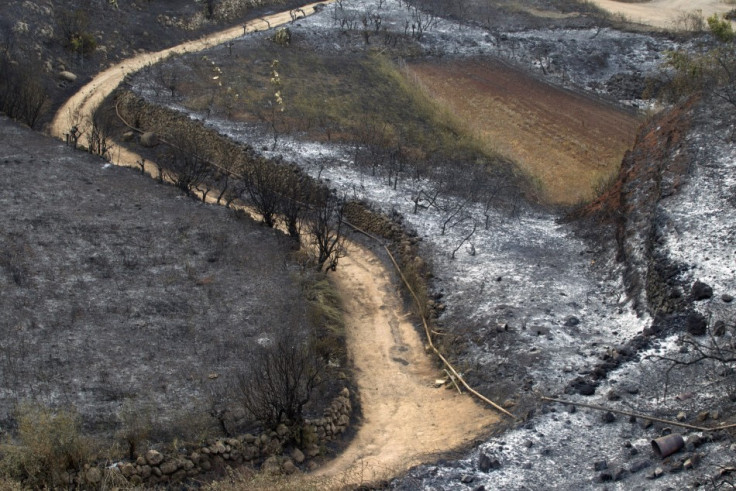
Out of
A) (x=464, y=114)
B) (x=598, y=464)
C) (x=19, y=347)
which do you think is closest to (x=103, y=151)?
(x=19, y=347)

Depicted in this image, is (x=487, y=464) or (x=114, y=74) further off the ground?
(x=114, y=74)

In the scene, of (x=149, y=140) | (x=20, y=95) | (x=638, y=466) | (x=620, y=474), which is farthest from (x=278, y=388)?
(x=20, y=95)

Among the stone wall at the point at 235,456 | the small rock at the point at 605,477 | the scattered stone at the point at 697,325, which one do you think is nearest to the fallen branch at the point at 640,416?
the small rock at the point at 605,477

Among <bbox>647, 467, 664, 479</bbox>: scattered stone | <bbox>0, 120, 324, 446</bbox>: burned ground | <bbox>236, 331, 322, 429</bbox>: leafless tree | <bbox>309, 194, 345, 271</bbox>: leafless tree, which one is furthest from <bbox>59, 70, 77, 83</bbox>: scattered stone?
<bbox>647, 467, 664, 479</bbox>: scattered stone

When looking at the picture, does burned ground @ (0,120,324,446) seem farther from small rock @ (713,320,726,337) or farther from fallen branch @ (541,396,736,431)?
small rock @ (713,320,726,337)

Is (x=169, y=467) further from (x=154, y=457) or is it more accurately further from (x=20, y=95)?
(x=20, y=95)

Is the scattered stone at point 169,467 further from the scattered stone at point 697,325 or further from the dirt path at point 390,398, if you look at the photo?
the scattered stone at point 697,325
